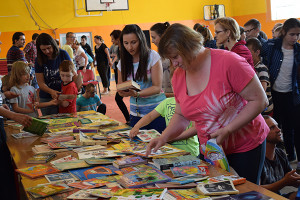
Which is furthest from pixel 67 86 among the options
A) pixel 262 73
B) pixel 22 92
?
pixel 262 73

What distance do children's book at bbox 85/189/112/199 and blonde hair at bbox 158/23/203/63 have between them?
0.70 m

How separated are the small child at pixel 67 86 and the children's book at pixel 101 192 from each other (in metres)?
2.33

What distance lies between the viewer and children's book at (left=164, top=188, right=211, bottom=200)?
143cm

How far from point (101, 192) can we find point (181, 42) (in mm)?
771

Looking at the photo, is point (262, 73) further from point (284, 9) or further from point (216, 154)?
point (284, 9)

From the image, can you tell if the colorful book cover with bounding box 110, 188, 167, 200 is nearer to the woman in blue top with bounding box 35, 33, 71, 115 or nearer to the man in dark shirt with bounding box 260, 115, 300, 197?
the man in dark shirt with bounding box 260, 115, 300, 197

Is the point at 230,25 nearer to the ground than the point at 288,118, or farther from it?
farther from it

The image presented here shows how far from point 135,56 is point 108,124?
2.05 ft

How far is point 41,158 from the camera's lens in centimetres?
220

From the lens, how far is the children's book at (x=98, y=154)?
2.10 meters

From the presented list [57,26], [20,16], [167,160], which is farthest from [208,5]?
[167,160]

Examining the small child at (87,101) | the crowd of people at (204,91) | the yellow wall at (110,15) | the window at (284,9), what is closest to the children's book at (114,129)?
the crowd of people at (204,91)

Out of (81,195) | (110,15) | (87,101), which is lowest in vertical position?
(87,101)

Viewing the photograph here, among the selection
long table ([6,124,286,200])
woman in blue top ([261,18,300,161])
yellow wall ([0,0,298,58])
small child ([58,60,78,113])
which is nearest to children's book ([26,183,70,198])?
long table ([6,124,286,200])
